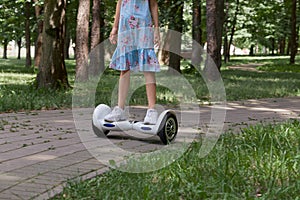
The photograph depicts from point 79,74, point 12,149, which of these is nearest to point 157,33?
point 12,149

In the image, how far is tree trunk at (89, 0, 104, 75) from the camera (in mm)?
18131

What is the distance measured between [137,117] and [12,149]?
2928 millimetres

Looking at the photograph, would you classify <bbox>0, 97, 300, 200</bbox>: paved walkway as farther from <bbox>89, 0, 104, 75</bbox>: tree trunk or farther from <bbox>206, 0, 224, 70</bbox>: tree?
<bbox>89, 0, 104, 75</bbox>: tree trunk

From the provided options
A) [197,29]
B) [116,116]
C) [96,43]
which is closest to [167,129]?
[116,116]

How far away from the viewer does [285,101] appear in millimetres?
11203

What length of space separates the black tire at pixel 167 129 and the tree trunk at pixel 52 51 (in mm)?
6614

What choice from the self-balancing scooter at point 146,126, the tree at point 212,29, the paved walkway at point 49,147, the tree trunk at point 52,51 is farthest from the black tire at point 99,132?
the tree at point 212,29

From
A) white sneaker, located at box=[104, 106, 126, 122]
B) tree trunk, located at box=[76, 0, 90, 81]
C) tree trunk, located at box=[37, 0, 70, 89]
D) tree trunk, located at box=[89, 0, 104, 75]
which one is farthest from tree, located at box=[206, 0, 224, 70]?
white sneaker, located at box=[104, 106, 126, 122]

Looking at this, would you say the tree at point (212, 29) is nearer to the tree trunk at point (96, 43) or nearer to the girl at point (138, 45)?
the tree trunk at point (96, 43)

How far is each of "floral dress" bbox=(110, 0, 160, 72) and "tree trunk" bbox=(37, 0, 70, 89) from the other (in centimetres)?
630

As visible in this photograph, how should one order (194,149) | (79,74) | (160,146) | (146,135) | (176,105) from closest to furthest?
(194,149)
(160,146)
(146,135)
(176,105)
(79,74)

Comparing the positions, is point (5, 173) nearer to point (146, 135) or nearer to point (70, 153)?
point (70, 153)

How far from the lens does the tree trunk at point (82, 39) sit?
14.6 metres

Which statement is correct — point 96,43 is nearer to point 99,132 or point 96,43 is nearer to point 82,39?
point 82,39
